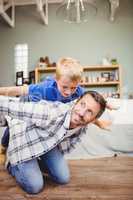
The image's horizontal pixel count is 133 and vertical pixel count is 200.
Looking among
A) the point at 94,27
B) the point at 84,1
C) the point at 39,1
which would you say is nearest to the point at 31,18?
the point at 39,1

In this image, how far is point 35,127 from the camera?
141 cm

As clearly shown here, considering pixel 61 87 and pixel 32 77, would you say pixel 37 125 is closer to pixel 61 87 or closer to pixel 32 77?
pixel 61 87

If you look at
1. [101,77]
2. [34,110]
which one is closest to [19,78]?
[101,77]

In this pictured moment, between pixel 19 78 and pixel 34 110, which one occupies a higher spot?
pixel 19 78

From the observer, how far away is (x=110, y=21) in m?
4.30

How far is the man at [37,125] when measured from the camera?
131cm

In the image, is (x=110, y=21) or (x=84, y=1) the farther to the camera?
(x=110, y=21)

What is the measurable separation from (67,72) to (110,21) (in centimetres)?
317

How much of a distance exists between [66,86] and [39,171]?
526 mm

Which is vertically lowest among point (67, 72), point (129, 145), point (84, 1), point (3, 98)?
point (129, 145)

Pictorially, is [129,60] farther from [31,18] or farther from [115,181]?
[115,181]

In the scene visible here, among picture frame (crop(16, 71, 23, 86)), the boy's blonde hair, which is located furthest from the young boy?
picture frame (crop(16, 71, 23, 86))

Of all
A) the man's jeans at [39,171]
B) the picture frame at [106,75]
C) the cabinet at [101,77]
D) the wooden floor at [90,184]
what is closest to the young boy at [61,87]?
the man's jeans at [39,171]

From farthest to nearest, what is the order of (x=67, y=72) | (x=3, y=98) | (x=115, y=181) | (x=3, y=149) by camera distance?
(x=3, y=149) < (x=115, y=181) < (x=67, y=72) < (x=3, y=98)
